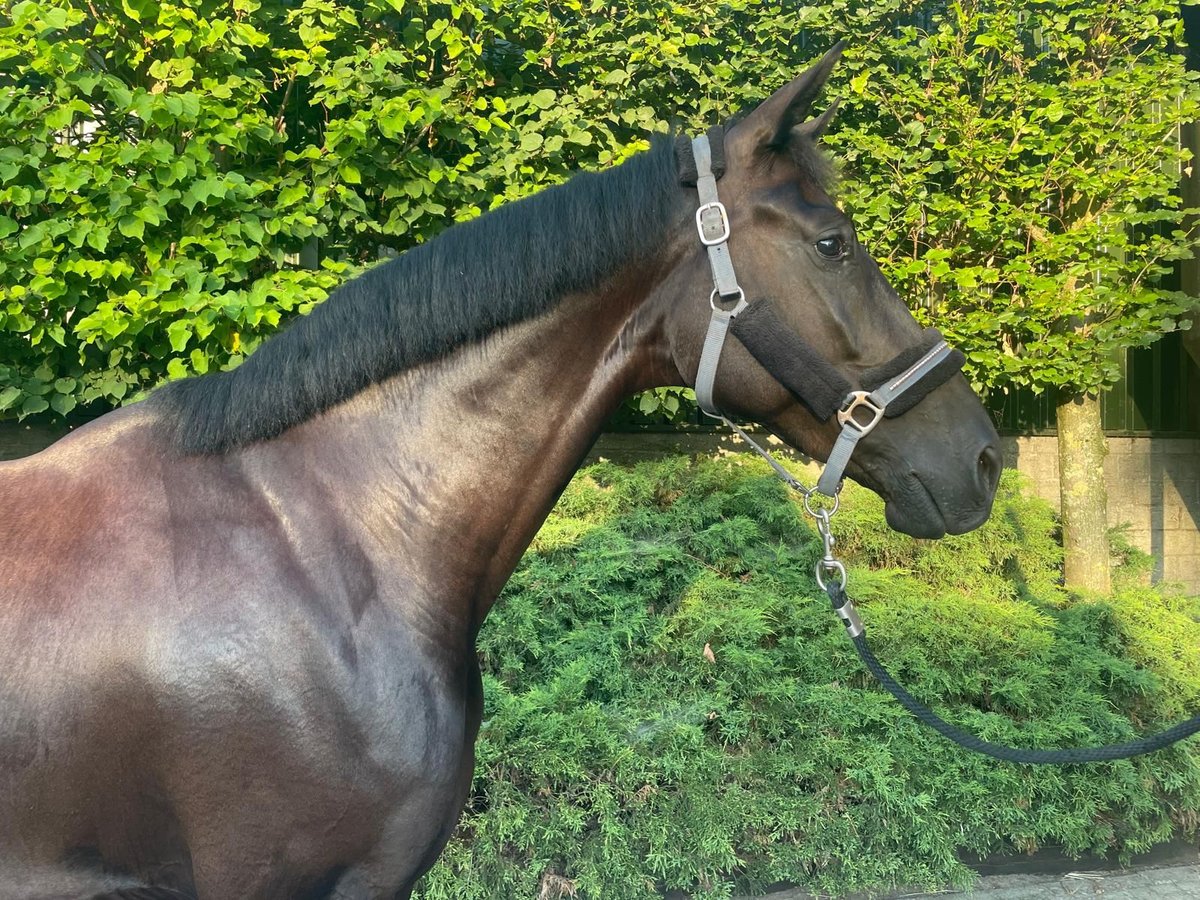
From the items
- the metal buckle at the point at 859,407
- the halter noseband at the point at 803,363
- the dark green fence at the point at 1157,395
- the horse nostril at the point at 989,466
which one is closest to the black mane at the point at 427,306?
the halter noseband at the point at 803,363

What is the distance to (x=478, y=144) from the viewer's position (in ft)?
16.3

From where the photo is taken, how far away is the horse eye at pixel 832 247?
171cm

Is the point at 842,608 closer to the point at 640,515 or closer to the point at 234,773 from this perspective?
the point at 234,773

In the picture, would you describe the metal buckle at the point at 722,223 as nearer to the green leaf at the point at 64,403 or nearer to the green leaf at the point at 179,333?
the green leaf at the point at 179,333

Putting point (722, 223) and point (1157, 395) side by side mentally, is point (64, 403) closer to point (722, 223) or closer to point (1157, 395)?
point (722, 223)

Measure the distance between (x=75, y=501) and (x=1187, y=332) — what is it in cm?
787

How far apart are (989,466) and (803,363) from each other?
1.45 feet

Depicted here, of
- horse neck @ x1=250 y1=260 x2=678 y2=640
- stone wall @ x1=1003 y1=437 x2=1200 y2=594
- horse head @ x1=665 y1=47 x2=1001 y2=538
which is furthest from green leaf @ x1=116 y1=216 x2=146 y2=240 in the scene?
stone wall @ x1=1003 y1=437 x2=1200 y2=594

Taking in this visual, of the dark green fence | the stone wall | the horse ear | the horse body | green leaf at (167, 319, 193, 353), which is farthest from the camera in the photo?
the dark green fence

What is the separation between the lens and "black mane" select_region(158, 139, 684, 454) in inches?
66.5

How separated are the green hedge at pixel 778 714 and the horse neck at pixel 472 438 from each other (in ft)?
6.89

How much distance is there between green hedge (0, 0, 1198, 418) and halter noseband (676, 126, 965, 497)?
9.56ft

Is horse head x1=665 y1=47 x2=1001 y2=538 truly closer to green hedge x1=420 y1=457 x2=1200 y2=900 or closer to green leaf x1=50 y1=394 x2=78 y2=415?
green hedge x1=420 y1=457 x2=1200 y2=900

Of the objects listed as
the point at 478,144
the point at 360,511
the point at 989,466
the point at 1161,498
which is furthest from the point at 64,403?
the point at 1161,498
